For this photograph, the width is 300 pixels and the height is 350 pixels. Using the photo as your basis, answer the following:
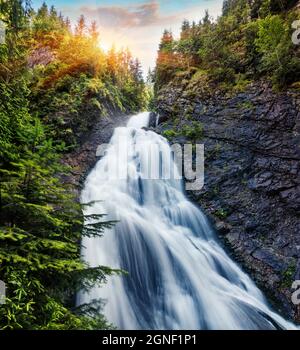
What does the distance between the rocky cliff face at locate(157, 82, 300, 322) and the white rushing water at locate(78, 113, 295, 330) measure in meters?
0.58

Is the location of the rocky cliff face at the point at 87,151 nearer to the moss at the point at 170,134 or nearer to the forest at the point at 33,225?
the moss at the point at 170,134

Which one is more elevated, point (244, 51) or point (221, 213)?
point (244, 51)

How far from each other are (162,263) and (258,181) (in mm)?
4894

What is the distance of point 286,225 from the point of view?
9656 mm

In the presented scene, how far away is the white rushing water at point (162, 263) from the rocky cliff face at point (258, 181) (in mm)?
582

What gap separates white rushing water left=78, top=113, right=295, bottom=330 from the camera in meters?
6.68

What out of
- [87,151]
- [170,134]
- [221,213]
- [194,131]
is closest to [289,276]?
[221,213]

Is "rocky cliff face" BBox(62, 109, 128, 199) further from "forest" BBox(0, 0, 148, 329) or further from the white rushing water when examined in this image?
"forest" BBox(0, 0, 148, 329)

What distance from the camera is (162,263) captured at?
795 cm

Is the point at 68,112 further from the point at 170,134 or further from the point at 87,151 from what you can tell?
the point at 170,134

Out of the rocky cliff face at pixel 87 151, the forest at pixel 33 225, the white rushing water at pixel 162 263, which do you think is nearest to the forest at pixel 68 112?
the forest at pixel 33 225

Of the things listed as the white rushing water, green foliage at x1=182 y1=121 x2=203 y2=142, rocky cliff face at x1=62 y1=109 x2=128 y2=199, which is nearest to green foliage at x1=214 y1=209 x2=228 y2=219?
the white rushing water

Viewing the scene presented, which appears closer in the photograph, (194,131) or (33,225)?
(33,225)
